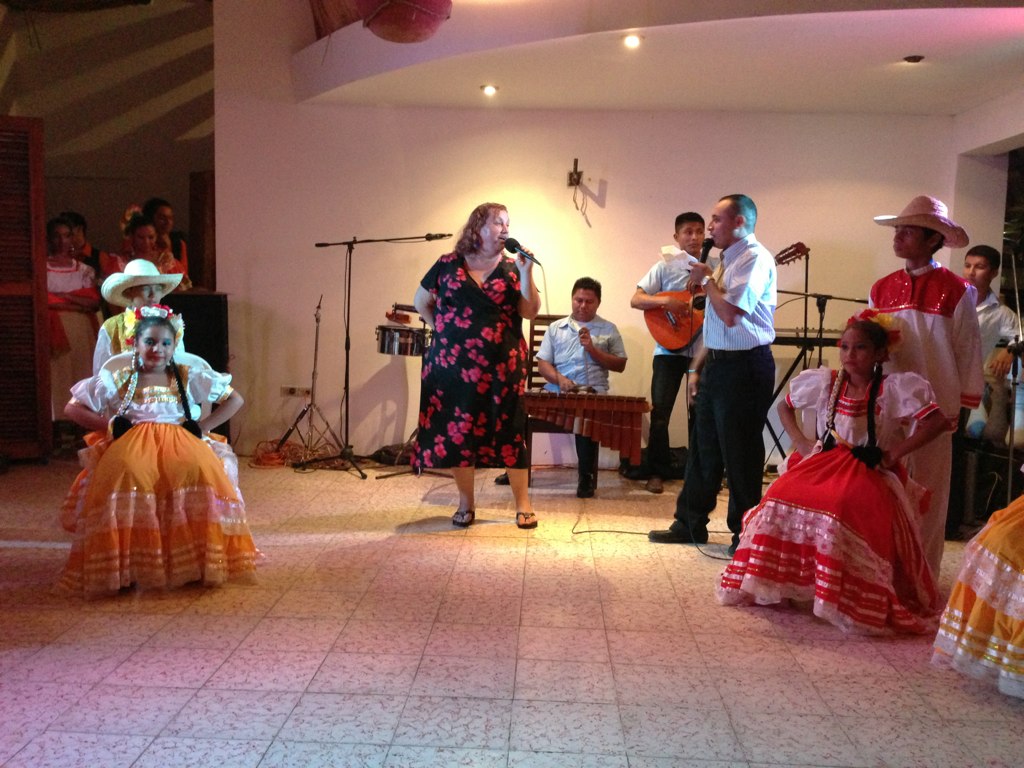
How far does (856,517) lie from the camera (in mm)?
3084

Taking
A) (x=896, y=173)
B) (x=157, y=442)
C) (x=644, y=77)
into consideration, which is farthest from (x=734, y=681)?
(x=896, y=173)

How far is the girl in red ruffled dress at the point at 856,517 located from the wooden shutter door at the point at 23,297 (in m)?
4.86

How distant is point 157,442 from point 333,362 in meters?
3.02

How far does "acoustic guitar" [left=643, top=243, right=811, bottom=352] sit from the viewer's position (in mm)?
5484

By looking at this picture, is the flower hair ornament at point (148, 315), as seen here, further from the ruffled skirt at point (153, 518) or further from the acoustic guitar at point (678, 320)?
the acoustic guitar at point (678, 320)

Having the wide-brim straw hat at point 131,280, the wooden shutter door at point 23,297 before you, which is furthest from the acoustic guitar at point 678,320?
the wooden shutter door at point 23,297

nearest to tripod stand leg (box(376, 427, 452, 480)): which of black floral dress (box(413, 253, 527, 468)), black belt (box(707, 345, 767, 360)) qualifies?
black floral dress (box(413, 253, 527, 468))

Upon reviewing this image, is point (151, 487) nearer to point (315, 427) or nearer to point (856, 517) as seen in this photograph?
point (856, 517)

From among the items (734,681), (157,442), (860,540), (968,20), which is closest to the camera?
(734,681)

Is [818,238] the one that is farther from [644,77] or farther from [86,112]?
[86,112]

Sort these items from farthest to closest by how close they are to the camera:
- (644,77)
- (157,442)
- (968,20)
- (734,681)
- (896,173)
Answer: (896,173) < (644,77) < (968,20) < (157,442) < (734,681)

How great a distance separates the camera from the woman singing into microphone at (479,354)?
4195 millimetres

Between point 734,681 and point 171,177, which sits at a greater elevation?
point 171,177

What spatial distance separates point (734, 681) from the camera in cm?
265
